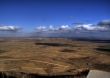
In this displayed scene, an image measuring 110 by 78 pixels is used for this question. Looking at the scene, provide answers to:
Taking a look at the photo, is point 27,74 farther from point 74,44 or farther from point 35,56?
point 74,44

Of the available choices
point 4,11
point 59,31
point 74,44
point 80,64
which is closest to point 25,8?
point 4,11

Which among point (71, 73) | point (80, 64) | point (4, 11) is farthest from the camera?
point (4, 11)

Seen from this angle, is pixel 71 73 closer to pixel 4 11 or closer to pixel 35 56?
pixel 35 56

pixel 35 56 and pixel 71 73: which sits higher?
pixel 35 56

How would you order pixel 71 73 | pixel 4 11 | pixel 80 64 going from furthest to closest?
1. pixel 4 11
2. pixel 80 64
3. pixel 71 73

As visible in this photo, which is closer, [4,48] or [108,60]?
[108,60]

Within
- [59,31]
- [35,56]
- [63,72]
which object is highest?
[59,31]
